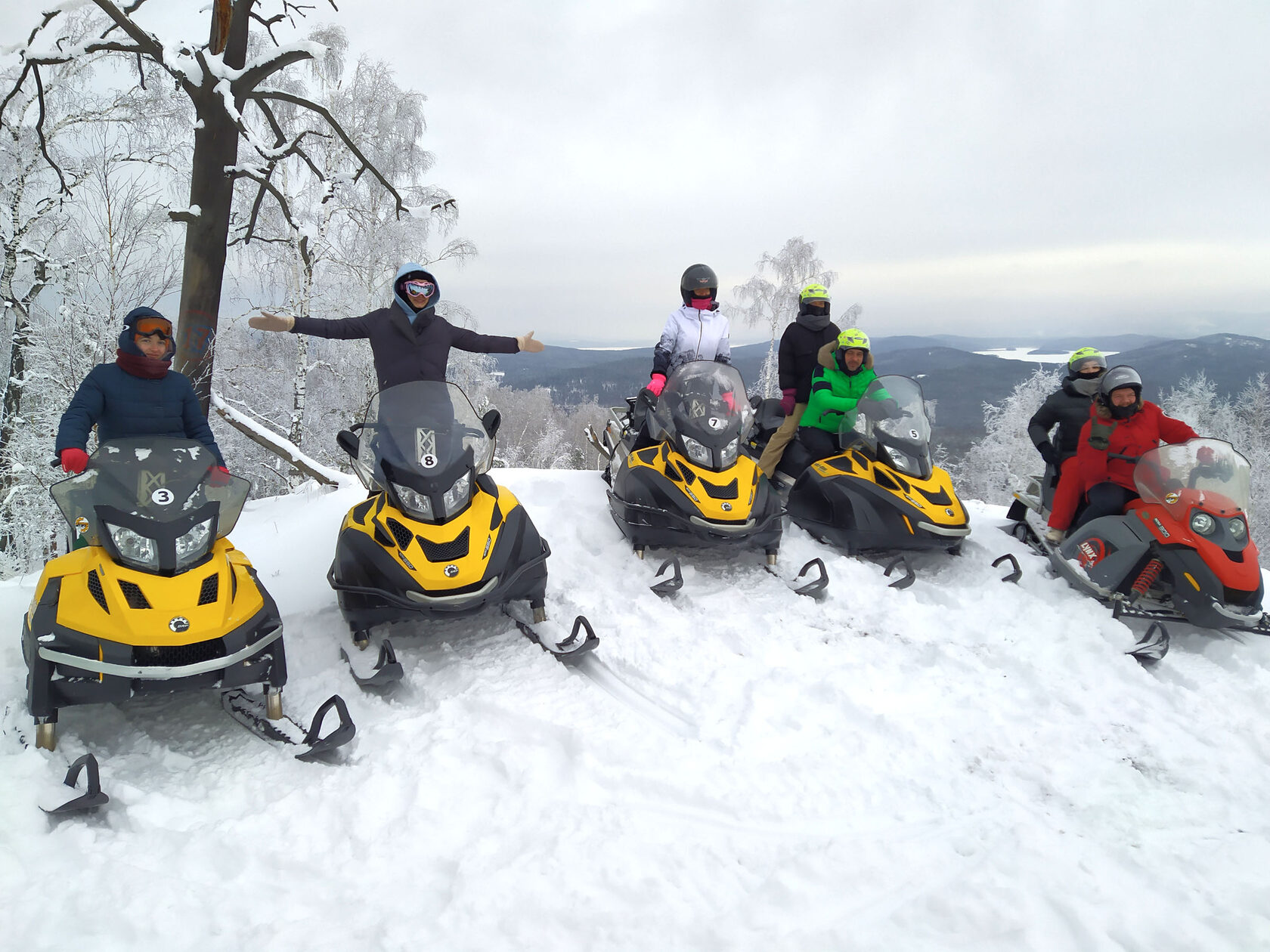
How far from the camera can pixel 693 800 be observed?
2557mm

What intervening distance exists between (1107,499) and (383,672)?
495 cm

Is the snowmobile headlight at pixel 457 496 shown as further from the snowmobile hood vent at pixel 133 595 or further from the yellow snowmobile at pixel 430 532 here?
the snowmobile hood vent at pixel 133 595

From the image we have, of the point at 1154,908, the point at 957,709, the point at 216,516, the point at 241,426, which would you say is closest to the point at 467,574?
the point at 216,516

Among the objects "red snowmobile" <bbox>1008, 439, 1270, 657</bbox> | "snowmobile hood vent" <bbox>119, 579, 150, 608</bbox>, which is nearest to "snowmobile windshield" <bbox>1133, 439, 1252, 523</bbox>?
"red snowmobile" <bbox>1008, 439, 1270, 657</bbox>

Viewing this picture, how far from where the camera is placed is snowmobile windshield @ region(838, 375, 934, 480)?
5.23 m

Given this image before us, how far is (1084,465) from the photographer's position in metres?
4.99

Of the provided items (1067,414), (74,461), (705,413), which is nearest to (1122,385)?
(1067,414)

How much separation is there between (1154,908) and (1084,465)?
12.3 feet

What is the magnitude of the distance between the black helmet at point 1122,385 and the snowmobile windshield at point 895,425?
4.03 ft

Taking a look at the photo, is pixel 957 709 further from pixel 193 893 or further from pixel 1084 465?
pixel 193 893

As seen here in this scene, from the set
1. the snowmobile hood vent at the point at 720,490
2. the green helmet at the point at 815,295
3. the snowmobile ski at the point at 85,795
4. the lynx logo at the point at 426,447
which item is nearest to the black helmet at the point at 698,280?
the green helmet at the point at 815,295

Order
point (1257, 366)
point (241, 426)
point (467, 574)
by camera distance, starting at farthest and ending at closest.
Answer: point (1257, 366) → point (241, 426) → point (467, 574)

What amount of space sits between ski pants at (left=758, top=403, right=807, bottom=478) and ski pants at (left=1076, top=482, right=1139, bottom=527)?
93.7 inches

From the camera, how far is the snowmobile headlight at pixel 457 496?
3637mm
